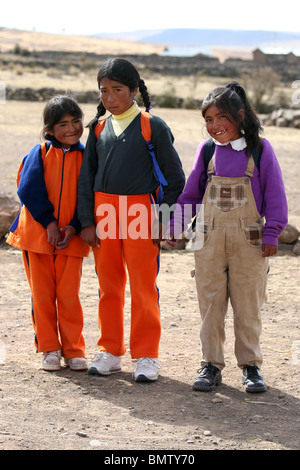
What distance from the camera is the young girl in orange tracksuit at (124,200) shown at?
13.8ft

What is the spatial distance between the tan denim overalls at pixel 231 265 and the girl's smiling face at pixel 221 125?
0.47ft

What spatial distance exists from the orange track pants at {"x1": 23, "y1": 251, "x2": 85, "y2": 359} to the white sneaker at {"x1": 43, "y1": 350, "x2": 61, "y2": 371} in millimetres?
37

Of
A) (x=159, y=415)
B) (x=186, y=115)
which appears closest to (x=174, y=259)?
(x=159, y=415)

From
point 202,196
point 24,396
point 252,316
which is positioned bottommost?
point 24,396

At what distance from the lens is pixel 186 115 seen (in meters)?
22.8

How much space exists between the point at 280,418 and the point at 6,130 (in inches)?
571

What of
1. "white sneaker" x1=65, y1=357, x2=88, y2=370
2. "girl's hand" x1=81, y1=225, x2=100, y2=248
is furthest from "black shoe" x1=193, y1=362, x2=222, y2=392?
"girl's hand" x1=81, y1=225, x2=100, y2=248

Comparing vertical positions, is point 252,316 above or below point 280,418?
above

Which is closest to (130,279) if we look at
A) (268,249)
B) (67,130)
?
(268,249)

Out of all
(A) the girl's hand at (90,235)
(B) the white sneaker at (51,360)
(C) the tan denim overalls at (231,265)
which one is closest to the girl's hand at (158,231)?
(C) the tan denim overalls at (231,265)

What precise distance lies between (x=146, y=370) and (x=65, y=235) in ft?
3.03

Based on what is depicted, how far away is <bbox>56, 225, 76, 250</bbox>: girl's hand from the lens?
4.36 m

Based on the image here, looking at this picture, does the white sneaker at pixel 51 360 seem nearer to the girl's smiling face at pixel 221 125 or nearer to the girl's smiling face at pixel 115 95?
the girl's smiling face at pixel 115 95
